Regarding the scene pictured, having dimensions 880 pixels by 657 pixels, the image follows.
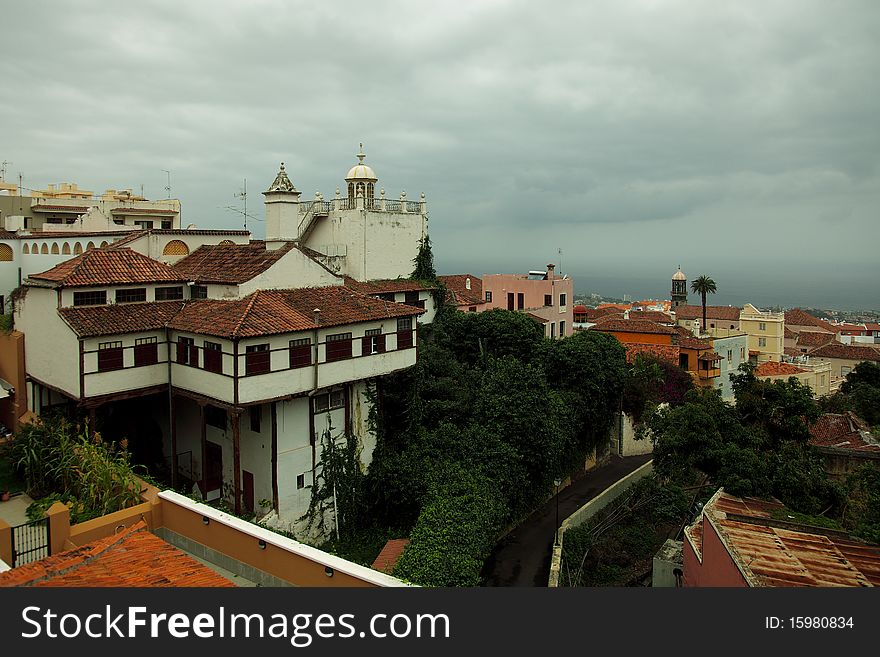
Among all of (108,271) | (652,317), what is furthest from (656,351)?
(108,271)

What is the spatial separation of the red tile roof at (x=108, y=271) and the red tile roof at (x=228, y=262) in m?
1.19

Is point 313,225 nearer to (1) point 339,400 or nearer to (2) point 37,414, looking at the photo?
(1) point 339,400

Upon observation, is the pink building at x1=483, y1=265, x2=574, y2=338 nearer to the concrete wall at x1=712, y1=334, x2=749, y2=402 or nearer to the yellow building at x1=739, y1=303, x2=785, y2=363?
the concrete wall at x1=712, y1=334, x2=749, y2=402

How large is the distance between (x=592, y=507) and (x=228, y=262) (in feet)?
64.0

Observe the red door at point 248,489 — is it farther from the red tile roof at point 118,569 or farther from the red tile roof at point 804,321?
the red tile roof at point 804,321

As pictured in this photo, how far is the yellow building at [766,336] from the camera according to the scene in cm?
6725

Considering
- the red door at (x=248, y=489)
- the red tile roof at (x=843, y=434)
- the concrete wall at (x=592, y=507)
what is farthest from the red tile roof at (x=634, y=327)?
the red door at (x=248, y=489)

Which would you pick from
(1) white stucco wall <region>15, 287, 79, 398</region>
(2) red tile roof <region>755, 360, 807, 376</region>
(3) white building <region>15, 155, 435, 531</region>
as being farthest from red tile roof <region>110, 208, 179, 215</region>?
(2) red tile roof <region>755, 360, 807, 376</region>

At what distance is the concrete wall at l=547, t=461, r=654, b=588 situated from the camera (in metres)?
23.8

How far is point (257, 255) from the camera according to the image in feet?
83.3

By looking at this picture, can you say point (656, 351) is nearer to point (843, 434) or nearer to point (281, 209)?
point (843, 434)
